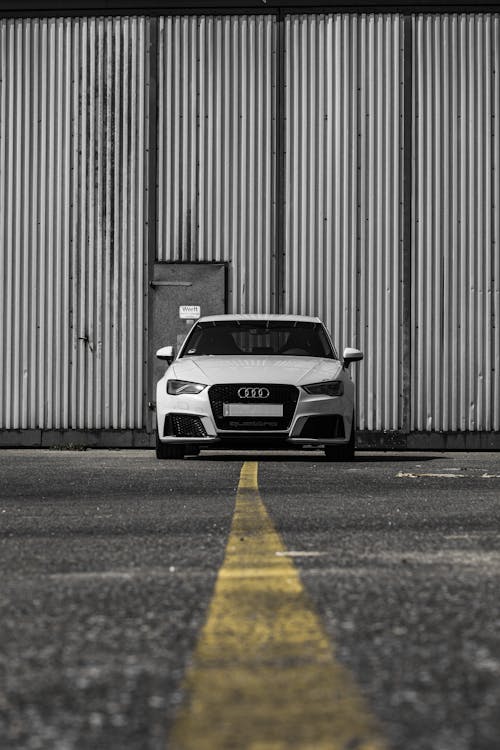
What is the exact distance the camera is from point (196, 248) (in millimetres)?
20500

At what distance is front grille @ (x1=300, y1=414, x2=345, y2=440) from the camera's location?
13688mm

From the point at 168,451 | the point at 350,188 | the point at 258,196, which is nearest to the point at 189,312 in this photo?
the point at 258,196

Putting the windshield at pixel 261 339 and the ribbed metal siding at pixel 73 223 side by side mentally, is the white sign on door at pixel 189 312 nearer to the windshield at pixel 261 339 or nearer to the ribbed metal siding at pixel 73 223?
the ribbed metal siding at pixel 73 223

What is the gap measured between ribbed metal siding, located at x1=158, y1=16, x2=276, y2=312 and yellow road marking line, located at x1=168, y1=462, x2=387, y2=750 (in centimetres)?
1601

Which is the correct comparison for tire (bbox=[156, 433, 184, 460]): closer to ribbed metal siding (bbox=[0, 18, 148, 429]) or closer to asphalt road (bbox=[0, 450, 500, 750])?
asphalt road (bbox=[0, 450, 500, 750])

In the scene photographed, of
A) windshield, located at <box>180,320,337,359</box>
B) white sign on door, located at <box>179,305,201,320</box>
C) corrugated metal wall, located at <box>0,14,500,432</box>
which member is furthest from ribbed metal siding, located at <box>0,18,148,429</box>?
windshield, located at <box>180,320,337,359</box>

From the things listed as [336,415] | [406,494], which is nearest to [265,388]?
[336,415]

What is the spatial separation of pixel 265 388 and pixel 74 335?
732 centimetres

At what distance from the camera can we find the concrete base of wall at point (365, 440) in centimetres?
2005

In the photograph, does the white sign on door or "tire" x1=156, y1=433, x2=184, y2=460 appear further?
the white sign on door

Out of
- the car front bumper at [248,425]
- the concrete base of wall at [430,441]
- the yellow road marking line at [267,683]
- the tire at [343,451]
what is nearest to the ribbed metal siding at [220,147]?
the concrete base of wall at [430,441]

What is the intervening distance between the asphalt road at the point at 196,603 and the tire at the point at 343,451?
498 cm

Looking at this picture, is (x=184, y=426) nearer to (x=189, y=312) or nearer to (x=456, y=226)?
(x=189, y=312)

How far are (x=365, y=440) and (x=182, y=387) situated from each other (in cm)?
663
